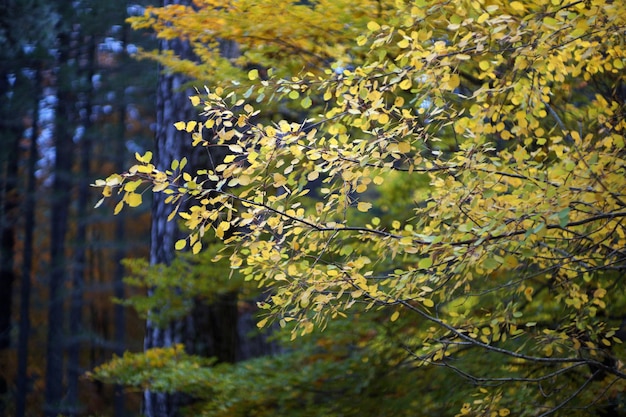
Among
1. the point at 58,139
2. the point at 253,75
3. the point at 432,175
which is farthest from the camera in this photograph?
the point at 58,139

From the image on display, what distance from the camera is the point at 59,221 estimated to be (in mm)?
15430

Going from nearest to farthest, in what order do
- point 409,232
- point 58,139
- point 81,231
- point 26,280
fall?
point 409,232
point 26,280
point 58,139
point 81,231

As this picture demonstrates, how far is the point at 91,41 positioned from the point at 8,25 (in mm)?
2630

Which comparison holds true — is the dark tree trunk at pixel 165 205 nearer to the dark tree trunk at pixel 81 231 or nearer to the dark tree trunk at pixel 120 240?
the dark tree trunk at pixel 81 231

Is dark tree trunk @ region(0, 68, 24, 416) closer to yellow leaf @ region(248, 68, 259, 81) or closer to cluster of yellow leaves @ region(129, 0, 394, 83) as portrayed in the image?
cluster of yellow leaves @ region(129, 0, 394, 83)

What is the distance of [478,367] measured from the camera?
4273mm

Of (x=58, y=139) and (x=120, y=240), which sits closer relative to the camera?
(x=58, y=139)

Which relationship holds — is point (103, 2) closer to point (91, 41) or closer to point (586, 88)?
point (91, 41)

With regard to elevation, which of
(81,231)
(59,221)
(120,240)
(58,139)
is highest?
(58,139)

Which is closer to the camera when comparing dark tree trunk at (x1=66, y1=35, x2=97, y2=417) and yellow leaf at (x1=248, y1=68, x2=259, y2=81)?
yellow leaf at (x1=248, y1=68, x2=259, y2=81)

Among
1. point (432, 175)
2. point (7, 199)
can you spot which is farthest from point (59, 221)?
point (432, 175)

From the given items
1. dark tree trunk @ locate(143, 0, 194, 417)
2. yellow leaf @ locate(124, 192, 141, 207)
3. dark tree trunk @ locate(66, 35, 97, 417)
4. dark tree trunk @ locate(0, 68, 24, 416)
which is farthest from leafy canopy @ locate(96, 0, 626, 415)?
dark tree trunk @ locate(66, 35, 97, 417)

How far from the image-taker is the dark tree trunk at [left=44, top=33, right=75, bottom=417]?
14.7 m

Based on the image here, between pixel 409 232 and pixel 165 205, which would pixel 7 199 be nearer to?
pixel 165 205
